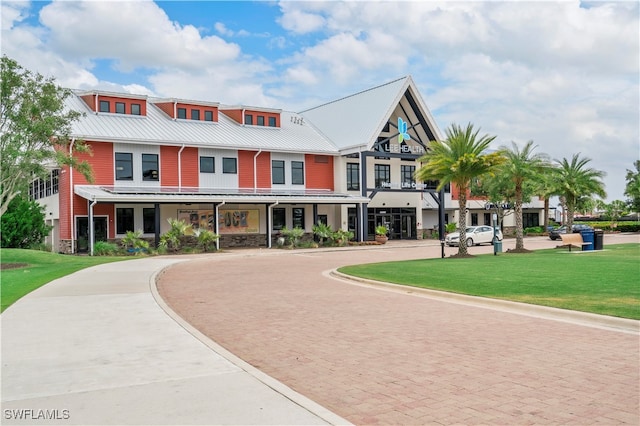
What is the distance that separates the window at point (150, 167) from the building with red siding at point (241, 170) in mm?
65

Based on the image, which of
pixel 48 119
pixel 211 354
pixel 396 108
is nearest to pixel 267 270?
pixel 48 119

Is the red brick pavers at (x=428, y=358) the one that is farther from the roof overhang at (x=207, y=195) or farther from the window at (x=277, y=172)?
the window at (x=277, y=172)

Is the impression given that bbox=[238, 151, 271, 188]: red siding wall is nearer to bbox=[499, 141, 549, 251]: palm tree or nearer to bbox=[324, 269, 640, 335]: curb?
bbox=[499, 141, 549, 251]: palm tree

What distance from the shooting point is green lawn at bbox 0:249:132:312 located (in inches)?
606

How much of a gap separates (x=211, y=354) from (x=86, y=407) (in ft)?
7.67

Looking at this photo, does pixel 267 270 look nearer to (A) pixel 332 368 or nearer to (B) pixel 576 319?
(B) pixel 576 319

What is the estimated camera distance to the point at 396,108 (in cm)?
4941

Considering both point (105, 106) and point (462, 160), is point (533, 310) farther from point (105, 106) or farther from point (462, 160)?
point (105, 106)

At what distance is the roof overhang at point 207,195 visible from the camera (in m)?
33.5

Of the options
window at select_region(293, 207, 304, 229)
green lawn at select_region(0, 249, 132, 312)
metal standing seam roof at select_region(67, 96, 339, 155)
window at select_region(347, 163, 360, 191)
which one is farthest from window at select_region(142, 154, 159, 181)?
window at select_region(347, 163, 360, 191)

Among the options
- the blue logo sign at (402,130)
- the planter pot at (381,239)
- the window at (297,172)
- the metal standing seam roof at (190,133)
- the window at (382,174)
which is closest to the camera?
the metal standing seam roof at (190,133)

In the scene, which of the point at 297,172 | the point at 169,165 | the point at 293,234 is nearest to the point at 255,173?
the point at 297,172

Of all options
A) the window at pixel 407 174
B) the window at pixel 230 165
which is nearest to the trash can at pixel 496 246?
the window at pixel 230 165

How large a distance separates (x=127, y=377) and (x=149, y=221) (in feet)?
106
